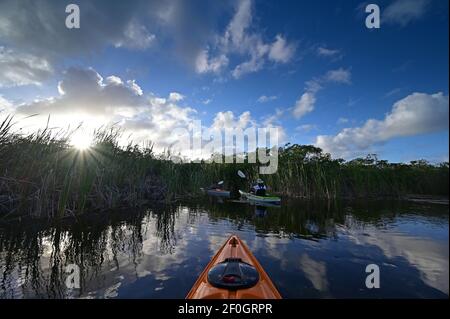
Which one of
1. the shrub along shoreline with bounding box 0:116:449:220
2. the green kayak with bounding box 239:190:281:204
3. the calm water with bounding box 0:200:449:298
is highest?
the shrub along shoreline with bounding box 0:116:449:220

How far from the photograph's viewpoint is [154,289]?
468 cm

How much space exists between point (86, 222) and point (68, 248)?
114 inches

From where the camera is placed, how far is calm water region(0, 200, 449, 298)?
15.6ft

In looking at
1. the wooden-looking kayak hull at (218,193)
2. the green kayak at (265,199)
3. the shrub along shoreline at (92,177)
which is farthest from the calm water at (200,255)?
the wooden-looking kayak hull at (218,193)

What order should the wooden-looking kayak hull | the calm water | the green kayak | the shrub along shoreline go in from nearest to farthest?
the calm water < the shrub along shoreline < the green kayak < the wooden-looking kayak hull

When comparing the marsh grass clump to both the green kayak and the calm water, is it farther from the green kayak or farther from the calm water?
the green kayak

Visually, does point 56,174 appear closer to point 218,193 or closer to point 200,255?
point 200,255

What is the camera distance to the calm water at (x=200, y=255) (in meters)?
4.74

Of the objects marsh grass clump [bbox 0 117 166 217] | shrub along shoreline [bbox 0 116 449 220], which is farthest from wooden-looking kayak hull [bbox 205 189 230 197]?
marsh grass clump [bbox 0 117 166 217]

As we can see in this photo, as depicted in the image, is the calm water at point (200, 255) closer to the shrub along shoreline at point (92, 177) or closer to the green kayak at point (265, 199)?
the shrub along shoreline at point (92, 177)

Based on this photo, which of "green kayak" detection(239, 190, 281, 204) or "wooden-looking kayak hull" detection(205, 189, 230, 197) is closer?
"green kayak" detection(239, 190, 281, 204)

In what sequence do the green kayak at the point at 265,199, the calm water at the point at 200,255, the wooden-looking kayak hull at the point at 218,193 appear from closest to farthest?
the calm water at the point at 200,255 < the green kayak at the point at 265,199 < the wooden-looking kayak hull at the point at 218,193
